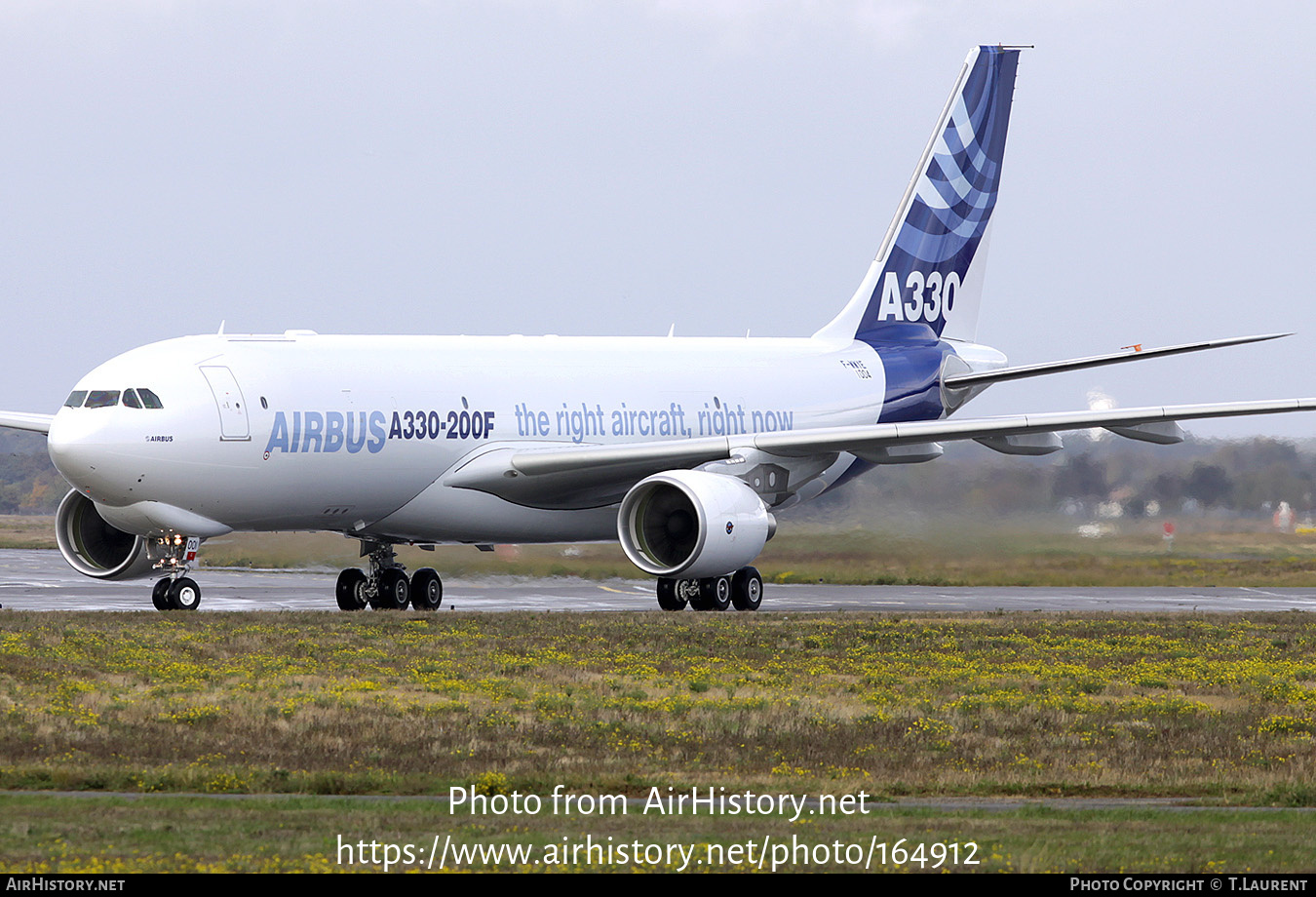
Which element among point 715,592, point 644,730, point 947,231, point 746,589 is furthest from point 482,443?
→ point 644,730

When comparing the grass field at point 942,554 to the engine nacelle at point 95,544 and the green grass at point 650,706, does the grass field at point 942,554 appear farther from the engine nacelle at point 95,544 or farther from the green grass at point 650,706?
the green grass at point 650,706

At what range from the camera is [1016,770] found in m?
13.0

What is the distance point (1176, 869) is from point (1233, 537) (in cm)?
2714

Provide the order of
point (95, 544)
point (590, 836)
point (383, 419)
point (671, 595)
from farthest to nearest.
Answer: point (671, 595), point (95, 544), point (383, 419), point (590, 836)

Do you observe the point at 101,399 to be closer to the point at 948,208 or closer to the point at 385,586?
the point at 385,586

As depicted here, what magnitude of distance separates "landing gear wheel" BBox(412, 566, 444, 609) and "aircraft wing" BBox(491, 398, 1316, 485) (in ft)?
7.06

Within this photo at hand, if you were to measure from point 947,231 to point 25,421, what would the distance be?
1717cm

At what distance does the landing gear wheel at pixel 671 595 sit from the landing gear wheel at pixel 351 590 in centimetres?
439

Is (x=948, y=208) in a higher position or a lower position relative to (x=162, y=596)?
higher

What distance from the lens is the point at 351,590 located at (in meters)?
27.4

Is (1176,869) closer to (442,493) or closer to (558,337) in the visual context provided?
(442,493)

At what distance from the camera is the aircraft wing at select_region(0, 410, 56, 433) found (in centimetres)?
2833

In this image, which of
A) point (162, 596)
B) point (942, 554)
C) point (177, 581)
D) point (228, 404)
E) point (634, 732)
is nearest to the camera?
point (634, 732)

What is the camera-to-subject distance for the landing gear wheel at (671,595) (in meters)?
27.2
